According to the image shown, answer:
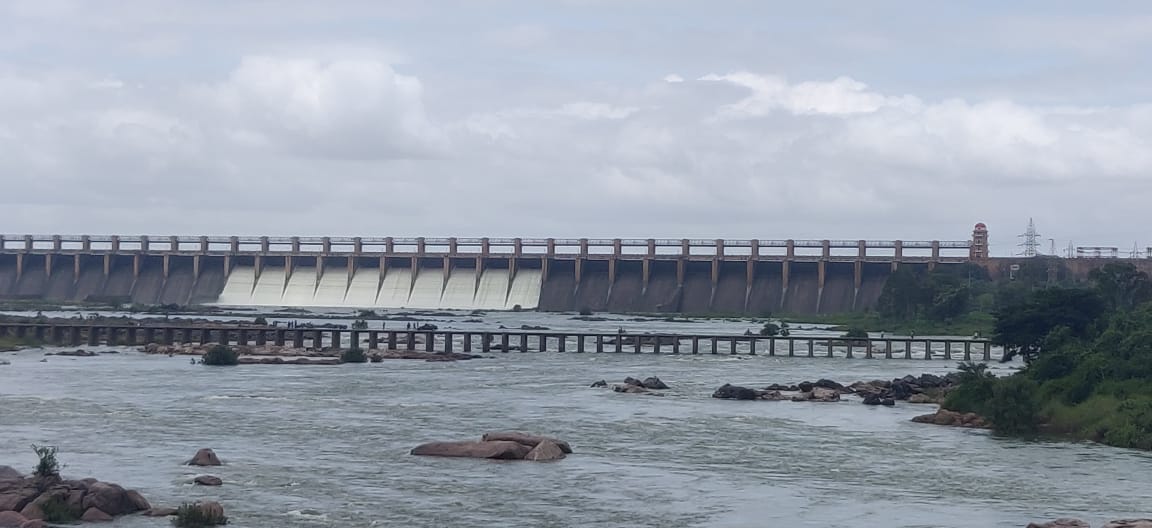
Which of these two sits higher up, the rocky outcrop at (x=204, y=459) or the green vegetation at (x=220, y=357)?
the green vegetation at (x=220, y=357)

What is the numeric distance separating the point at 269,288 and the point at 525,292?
88.5 ft

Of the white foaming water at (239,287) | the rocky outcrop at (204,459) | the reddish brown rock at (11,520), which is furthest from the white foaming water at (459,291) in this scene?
the reddish brown rock at (11,520)

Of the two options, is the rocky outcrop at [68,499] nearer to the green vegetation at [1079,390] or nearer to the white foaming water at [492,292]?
the green vegetation at [1079,390]

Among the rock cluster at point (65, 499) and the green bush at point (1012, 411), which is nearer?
the rock cluster at point (65, 499)

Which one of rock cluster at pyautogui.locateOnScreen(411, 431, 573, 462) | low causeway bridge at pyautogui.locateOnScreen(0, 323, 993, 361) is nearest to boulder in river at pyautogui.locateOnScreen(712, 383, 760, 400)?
rock cluster at pyautogui.locateOnScreen(411, 431, 573, 462)

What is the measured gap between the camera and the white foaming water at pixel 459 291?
150375mm

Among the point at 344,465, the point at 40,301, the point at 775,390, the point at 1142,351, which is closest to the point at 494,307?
the point at 40,301

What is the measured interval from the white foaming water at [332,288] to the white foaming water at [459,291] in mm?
10673

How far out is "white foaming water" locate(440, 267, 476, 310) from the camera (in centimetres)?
15038

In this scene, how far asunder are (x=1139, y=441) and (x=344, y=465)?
2255 centimetres

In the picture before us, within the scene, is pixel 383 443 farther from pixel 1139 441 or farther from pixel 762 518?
pixel 1139 441

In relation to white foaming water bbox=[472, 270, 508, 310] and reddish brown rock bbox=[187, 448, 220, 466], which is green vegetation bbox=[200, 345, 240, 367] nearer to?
reddish brown rock bbox=[187, 448, 220, 466]

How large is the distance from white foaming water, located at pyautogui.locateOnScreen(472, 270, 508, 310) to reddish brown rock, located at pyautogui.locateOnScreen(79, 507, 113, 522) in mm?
121469

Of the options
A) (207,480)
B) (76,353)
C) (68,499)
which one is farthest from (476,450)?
(76,353)
